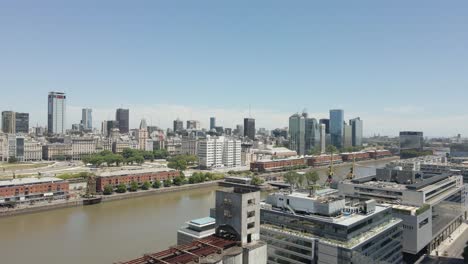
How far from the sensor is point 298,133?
61969mm

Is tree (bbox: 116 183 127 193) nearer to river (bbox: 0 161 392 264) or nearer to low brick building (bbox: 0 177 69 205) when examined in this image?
river (bbox: 0 161 392 264)

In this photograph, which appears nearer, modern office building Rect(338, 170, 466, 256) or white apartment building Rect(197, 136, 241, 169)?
modern office building Rect(338, 170, 466, 256)

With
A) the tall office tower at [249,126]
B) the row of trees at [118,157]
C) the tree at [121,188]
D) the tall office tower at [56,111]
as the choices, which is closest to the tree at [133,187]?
the tree at [121,188]

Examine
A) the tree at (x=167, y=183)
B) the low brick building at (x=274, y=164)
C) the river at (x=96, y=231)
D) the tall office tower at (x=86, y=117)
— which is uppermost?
the tall office tower at (x=86, y=117)

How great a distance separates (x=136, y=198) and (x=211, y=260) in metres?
17.8

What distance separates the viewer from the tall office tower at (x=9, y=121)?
68.9 meters

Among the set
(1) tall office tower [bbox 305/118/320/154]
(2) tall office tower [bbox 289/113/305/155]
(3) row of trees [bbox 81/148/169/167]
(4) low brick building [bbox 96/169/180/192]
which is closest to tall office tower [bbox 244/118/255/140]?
(2) tall office tower [bbox 289/113/305/155]

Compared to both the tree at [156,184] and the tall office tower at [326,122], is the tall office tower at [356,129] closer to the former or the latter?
the tall office tower at [326,122]

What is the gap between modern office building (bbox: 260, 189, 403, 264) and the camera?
29.0 feet

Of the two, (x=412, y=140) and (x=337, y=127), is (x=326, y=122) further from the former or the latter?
(x=412, y=140)

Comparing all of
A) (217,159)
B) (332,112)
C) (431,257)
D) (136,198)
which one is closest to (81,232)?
(136,198)

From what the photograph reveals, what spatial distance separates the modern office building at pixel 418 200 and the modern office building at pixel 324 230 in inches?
83.3

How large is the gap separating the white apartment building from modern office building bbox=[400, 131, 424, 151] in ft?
99.5

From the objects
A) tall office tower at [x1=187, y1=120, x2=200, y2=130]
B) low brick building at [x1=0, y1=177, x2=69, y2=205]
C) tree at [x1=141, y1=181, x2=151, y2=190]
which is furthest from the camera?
tall office tower at [x1=187, y1=120, x2=200, y2=130]
